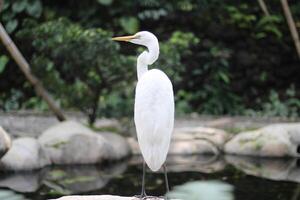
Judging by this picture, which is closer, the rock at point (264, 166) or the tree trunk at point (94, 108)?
the rock at point (264, 166)

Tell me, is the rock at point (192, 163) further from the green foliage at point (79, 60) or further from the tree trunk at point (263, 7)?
the tree trunk at point (263, 7)

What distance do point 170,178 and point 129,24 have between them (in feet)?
15.4

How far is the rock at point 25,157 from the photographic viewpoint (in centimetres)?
659

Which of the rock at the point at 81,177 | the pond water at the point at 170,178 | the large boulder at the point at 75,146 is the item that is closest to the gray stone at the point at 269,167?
the pond water at the point at 170,178

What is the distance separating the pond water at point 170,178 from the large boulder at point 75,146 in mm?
142

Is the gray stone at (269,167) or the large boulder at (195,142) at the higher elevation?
the large boulder at (195,142)

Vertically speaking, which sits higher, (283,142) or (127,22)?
(127,22)

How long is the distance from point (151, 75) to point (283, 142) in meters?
4.87

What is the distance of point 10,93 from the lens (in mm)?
10867

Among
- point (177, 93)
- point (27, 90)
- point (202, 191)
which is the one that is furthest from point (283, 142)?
point (202, 191)

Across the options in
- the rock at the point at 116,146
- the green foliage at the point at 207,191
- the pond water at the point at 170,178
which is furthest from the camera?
the rock at the point at 116,146

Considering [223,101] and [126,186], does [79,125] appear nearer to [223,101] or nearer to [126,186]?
[126,186]

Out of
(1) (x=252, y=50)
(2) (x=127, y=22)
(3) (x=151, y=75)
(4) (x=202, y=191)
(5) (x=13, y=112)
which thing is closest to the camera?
(4) (x=202, y=191)

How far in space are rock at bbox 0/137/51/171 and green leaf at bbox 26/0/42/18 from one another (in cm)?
411
